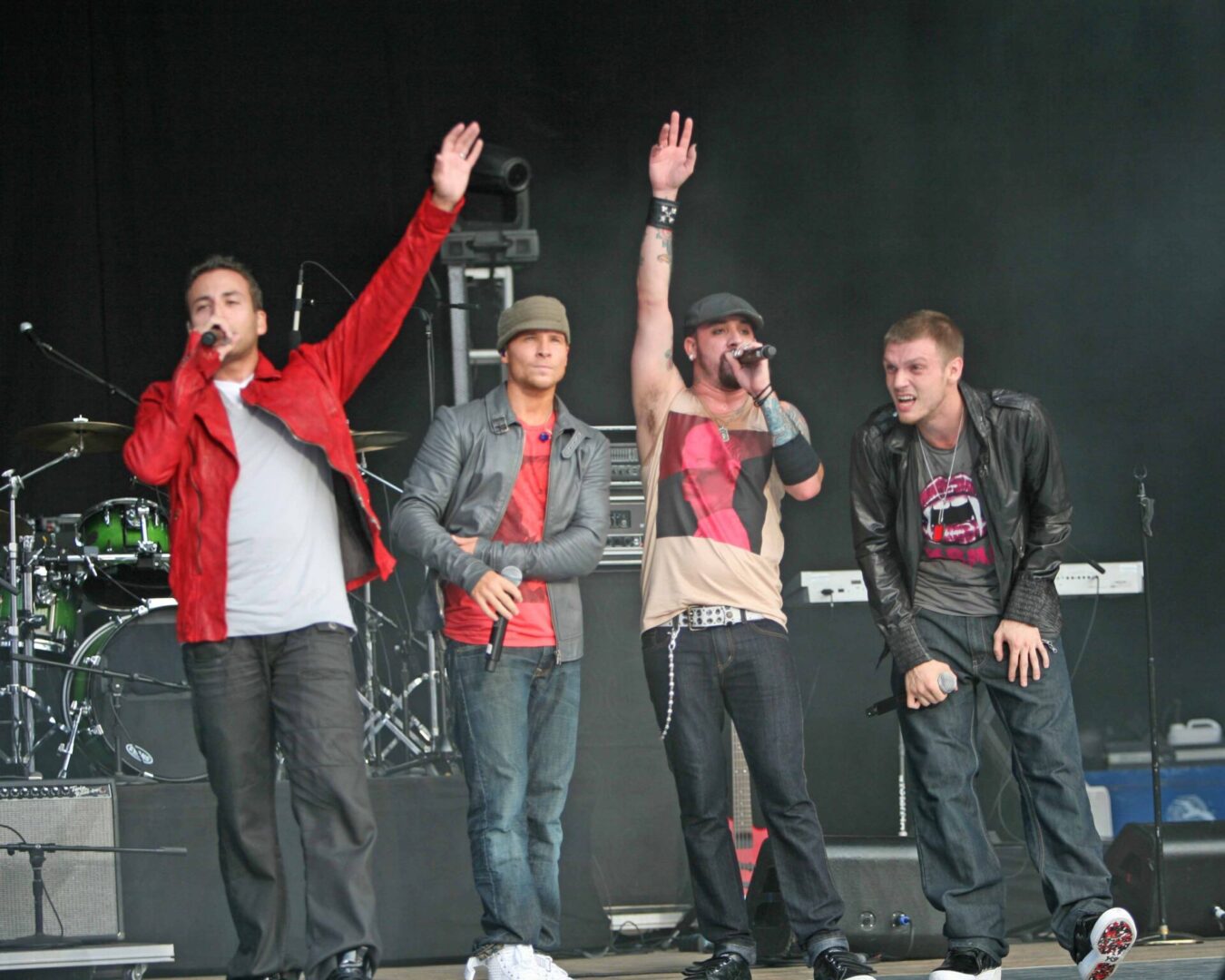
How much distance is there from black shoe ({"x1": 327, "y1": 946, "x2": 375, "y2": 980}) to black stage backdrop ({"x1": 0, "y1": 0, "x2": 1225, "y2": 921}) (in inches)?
125

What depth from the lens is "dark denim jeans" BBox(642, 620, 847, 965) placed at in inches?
136

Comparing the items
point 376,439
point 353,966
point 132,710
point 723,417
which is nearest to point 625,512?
point 376,439

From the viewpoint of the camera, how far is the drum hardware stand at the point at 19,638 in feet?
17.5

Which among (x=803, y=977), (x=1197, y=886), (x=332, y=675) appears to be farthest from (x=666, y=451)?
(x=1197, y=886)

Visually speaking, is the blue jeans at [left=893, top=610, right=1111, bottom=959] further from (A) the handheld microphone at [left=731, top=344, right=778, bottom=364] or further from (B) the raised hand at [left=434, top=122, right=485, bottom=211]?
(B) the raised hand at [left=434, top=122, right=485, bottom=211]

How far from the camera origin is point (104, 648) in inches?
230

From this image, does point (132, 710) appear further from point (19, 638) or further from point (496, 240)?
point (496, 240)

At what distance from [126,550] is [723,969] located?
3.28 m

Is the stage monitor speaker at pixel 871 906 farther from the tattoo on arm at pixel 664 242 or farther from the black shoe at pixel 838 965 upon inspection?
the tattoo on arm at pixel 664 242

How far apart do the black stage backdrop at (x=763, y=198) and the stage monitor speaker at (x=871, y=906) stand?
155 centimetres

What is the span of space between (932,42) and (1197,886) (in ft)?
11.8

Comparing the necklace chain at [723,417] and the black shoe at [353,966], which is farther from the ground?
the necklace chain at [723,417]

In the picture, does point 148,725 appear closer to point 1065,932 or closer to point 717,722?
point 717,722

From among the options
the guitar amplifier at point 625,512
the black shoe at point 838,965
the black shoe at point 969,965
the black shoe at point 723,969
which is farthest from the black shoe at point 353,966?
the guitar amplifier at point 625,512
